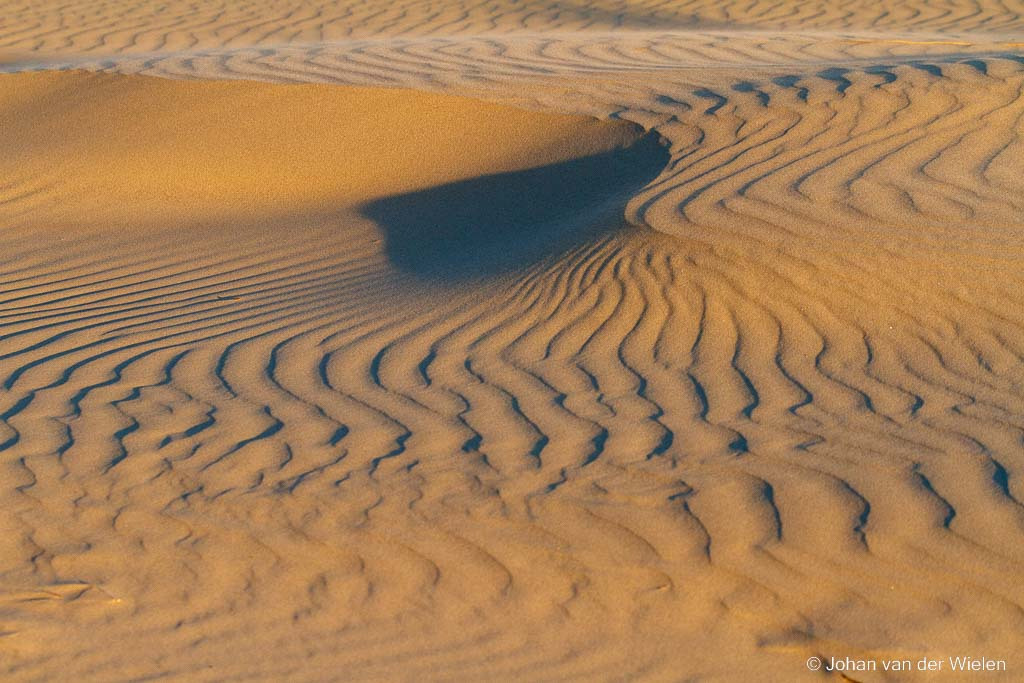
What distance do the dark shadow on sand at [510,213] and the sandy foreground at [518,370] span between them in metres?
0.04

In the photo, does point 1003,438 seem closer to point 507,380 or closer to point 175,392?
point 507,380

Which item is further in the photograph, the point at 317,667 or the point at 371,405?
the point at 371,405

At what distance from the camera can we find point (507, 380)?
464 cm

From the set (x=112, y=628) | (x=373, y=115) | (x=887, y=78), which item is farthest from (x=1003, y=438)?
(x=373, y=115)

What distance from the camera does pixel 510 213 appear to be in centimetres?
714

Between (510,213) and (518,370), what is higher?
(510,213)

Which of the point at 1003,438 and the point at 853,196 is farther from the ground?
the point at 853,196

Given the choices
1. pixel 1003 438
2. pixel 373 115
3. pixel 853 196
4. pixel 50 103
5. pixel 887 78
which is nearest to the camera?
pixel 1003 438

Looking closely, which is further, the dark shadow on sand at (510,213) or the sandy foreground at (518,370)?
the dark shadow on sand at (510,213)

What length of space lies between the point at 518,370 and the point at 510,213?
2559mm

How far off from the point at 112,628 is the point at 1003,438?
2.85 meters

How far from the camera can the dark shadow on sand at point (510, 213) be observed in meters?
6.21

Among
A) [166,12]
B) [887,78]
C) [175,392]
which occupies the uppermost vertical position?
[166,12]

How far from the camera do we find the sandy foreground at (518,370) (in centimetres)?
304
